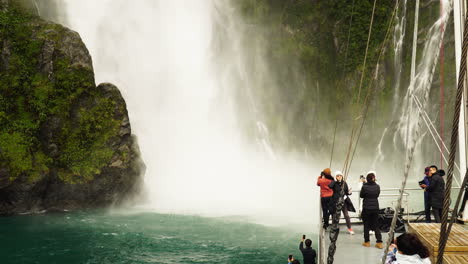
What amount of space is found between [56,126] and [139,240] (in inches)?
480

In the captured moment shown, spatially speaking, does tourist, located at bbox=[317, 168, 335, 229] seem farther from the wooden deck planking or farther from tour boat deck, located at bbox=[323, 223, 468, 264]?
the wooden deck planking

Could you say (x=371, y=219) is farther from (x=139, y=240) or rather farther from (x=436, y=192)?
(x=139, y=240)

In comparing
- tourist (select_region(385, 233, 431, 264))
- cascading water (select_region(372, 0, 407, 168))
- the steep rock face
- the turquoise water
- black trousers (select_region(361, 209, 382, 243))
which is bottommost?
the turquoise water

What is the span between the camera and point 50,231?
1931cm

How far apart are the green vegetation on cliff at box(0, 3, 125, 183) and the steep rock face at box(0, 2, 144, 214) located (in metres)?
0.06

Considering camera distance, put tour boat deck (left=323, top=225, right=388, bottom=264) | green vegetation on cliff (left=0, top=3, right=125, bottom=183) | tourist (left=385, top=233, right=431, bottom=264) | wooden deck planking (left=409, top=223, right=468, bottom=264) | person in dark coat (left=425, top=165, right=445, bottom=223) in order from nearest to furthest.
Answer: tourist (left=385, top=233, right=431, bottom=264)
wooden deck planking (left=409, top=223, right=468, bottom=264)
tour boat deck (left=323, top=225, right=388, bottom=264)
person in dark coat (left=425, top=165, right=445, bottom=223)
green vegetation on cliff (left=0, top=3, right=125, bottom=183)

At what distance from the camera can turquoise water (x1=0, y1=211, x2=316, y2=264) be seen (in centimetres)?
1556

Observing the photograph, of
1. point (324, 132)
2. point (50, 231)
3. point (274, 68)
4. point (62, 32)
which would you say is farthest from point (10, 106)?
point (324, 132)

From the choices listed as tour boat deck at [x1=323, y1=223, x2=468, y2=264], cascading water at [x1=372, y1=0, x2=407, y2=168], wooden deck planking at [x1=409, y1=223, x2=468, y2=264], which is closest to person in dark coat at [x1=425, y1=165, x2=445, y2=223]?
tour boat deck at [x1=323, y1=223, x2=468, y2=264]

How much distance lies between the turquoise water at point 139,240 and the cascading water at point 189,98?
659 cm

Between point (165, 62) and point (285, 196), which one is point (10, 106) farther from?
point (285, 196)

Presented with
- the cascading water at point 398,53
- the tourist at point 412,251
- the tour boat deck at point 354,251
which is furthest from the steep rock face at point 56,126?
the cascading water at point 398,53

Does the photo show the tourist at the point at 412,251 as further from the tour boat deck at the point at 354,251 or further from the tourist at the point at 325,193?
the tourist at the point at 325,193

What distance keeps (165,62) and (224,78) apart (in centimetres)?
711
